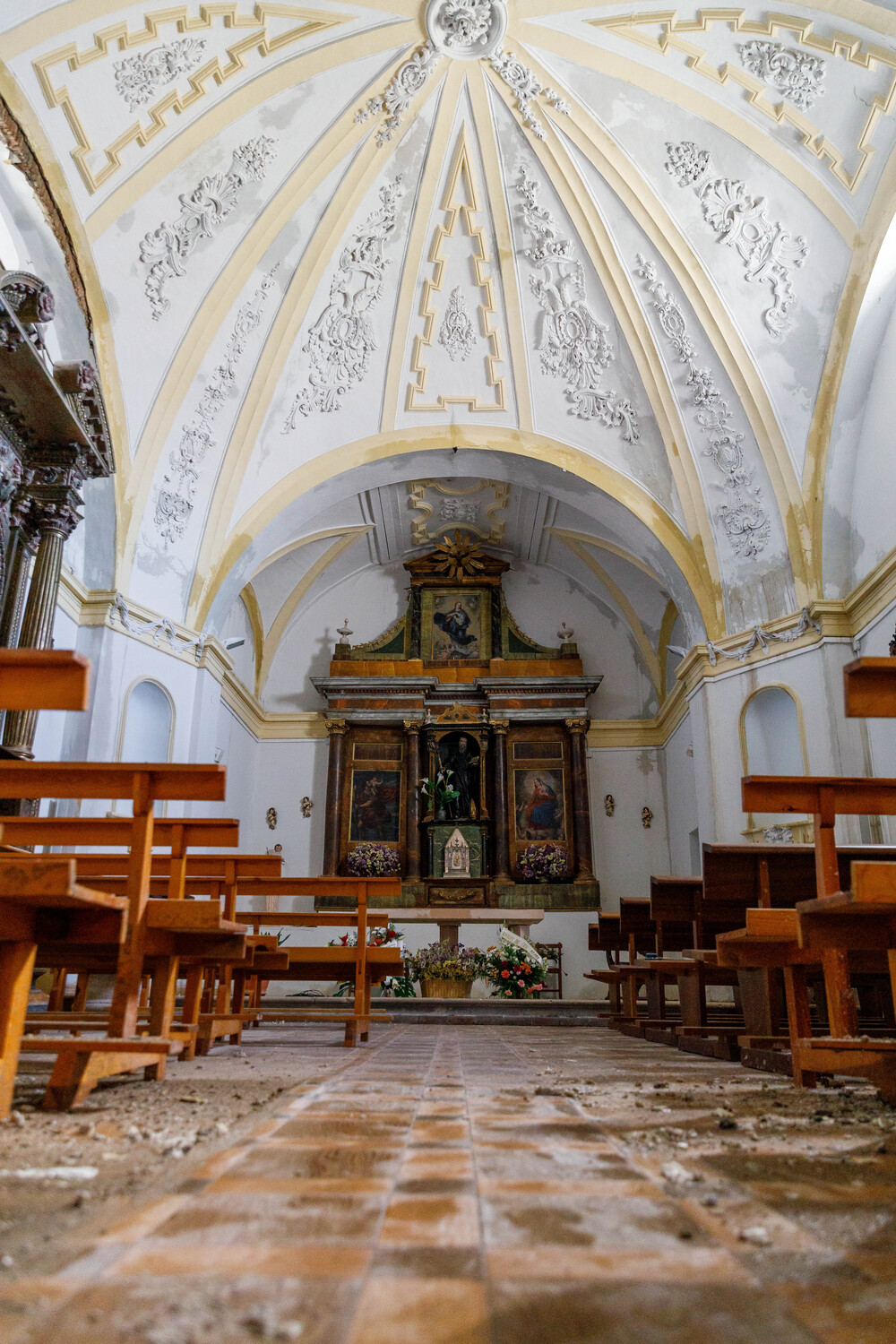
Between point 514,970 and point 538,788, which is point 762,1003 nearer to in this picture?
point 514,970

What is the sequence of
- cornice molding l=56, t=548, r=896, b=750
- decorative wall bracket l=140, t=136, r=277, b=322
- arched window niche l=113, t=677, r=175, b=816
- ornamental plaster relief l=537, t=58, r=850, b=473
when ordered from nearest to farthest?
cornice molding l=56, t=548, r=896, b=750, ornamental plaster relief l=537, t=58, r=850, b=473, decorative wall bracket l=140, t=136, r=277, b=322, arched window niche l=113, t=677, r=175, b=816

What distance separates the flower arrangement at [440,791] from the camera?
15.9 meters

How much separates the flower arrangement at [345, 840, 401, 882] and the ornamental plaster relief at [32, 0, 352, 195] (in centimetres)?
987

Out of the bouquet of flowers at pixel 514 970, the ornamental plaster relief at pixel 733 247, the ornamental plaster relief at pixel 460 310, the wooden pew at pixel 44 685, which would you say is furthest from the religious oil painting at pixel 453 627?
the wooden pew at pixel 44 685

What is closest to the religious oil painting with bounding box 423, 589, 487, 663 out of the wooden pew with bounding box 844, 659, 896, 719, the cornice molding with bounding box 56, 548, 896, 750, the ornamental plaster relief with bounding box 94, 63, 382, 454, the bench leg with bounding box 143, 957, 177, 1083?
the cornice molding with bounding box 56, 548, 896, 750

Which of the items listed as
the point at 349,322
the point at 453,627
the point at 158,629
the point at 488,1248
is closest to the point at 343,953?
the point at 488,1248

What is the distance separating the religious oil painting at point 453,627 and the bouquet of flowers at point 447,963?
6490mm

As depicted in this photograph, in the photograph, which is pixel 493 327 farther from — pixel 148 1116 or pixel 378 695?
pixel 148 1116

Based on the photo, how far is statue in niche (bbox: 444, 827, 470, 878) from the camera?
1549 cm

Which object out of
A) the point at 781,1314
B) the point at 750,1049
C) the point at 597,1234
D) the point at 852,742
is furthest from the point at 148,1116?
the point at 852,742

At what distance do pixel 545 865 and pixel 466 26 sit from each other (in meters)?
11.3

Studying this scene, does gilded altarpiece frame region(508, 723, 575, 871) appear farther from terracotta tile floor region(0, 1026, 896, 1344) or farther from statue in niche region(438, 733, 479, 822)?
terracotta tile floor region(0, 1026, 896, 1344)

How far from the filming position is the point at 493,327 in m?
12.7

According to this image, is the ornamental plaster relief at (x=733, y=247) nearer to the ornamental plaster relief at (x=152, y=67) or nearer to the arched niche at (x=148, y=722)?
the ornamental plaster relief at (x=152, y=67)
